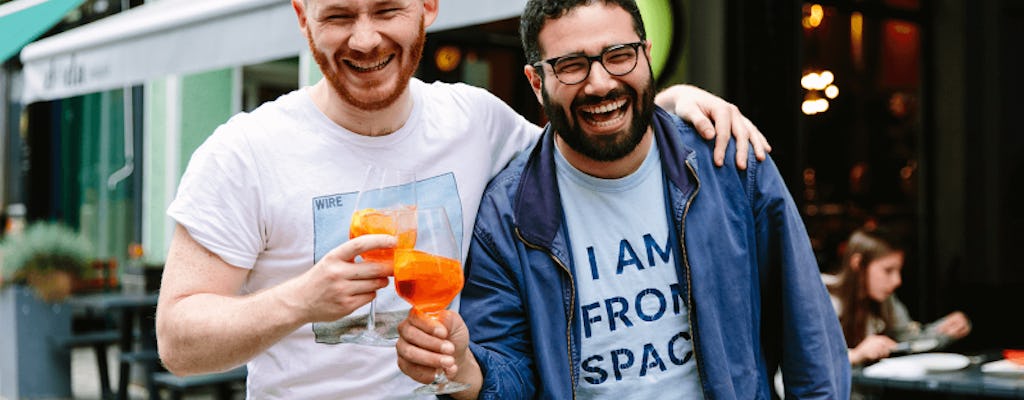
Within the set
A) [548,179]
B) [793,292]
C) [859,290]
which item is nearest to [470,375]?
[548,179]

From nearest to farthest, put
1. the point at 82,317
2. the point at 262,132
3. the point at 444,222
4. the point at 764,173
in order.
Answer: the point at 444,222
the point at 262,132
the point at 764,173
the point at 82,317

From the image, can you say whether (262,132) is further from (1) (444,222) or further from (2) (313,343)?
(1) (444,222)

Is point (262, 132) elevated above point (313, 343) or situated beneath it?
elevated above

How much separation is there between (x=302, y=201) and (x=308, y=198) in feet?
0.04

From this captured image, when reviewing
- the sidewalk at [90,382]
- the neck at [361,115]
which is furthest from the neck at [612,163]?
the sidewalk at [90,382]

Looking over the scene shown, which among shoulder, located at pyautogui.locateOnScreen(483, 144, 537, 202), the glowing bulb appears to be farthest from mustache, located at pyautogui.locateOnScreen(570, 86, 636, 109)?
the glowing bulb

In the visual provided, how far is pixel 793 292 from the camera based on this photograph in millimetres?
2207

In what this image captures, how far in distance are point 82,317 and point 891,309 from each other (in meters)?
6.08

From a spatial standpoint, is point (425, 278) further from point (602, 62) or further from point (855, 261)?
point (855, 261)

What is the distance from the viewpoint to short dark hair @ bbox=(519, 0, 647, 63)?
2.18m

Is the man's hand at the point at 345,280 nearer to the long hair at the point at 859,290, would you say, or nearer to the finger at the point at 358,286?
the finger at the point at 358,286

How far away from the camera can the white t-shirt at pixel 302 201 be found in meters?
1.99

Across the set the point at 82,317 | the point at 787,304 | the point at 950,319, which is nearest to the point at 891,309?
the point at 950,319

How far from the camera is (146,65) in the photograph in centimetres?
489
